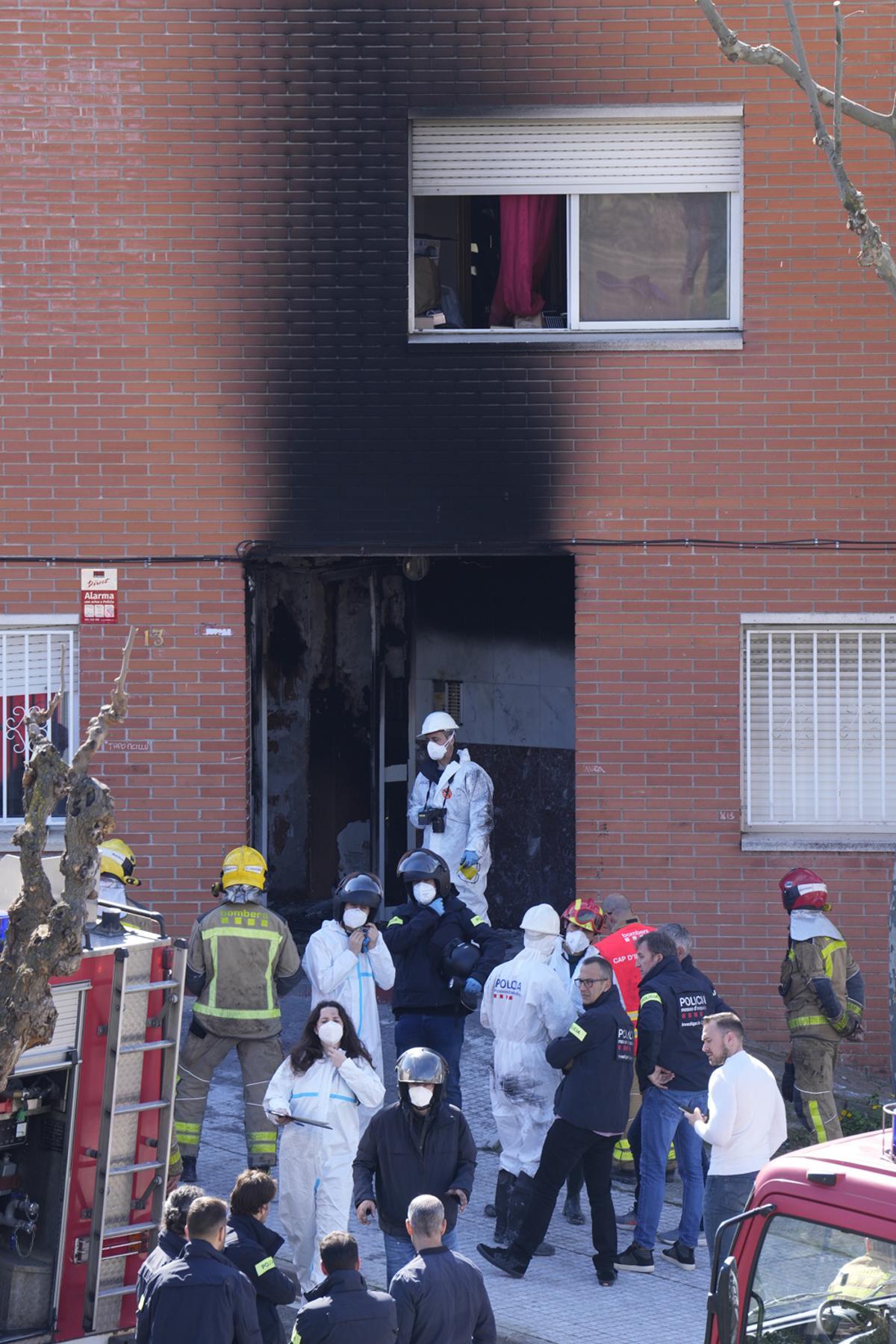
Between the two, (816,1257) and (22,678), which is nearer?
(816,1257)

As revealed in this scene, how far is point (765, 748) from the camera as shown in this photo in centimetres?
1217

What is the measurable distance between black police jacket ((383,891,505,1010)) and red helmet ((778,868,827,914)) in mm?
1915

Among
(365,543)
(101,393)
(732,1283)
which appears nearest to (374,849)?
(365,543)

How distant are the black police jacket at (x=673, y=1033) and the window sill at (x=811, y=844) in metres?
3.25

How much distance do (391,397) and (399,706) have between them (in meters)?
4.01

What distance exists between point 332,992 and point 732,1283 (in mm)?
4463

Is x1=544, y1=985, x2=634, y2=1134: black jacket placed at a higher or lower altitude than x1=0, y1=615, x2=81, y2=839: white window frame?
lower

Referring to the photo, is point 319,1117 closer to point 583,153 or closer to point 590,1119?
point 590,1119

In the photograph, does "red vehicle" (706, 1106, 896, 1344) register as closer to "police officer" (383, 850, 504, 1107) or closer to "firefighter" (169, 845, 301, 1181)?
"police officer" (383, 850, 504, 1107)

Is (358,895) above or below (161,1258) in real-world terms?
above

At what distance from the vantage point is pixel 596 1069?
831 cm

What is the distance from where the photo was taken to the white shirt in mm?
7449

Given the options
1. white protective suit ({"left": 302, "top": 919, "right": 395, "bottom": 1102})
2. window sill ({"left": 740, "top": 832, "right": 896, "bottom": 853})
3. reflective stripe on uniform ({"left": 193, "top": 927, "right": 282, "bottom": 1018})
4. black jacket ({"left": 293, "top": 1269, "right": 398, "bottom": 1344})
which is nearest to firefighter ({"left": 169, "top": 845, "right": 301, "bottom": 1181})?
reflective stripe on uniform ({"left": 193, "top": 927, "right": 282, "bottom": 1018})

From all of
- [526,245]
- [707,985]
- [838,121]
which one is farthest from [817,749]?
[838,121]
